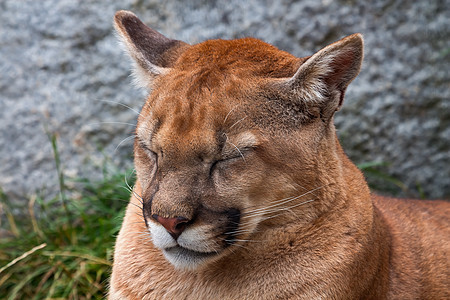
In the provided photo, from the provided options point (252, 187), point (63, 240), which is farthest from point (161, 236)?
point (63, 240)

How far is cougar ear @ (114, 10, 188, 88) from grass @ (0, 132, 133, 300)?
120 centimetres

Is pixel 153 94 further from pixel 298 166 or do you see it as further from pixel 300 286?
pixel 300 286

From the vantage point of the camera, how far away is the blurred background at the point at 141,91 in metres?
5.26

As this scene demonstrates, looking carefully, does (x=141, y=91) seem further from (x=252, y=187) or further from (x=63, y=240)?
(x=252, y=187)

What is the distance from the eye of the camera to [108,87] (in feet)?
17.8

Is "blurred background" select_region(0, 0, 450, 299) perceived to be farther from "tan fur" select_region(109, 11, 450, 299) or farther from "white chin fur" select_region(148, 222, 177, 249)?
"white chin fur" select_region(148, 222, 177, 249)

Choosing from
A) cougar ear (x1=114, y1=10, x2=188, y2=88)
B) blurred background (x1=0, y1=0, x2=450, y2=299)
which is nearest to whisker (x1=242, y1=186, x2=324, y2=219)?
cougar ear (x1=114, y1=10, x2=188, y2=88)

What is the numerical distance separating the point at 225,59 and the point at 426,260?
1.79m

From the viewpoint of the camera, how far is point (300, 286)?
2.89 m

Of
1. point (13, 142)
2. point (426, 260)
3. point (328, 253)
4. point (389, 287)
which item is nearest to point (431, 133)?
point (426, 260)

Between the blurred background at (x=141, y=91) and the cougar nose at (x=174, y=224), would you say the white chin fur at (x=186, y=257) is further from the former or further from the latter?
the blurred background at (x=141, y=91)

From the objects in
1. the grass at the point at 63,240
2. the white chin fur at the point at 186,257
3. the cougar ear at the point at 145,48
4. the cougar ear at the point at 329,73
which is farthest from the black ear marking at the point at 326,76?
the grass at the point at 63,240

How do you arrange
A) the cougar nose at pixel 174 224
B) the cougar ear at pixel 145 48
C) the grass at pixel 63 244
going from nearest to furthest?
the cougar nose at pixel 174 224 → the cougar ear at pixel 145 48 → the grass at pixel 63 244

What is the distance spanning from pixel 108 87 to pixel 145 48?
2.11 m
